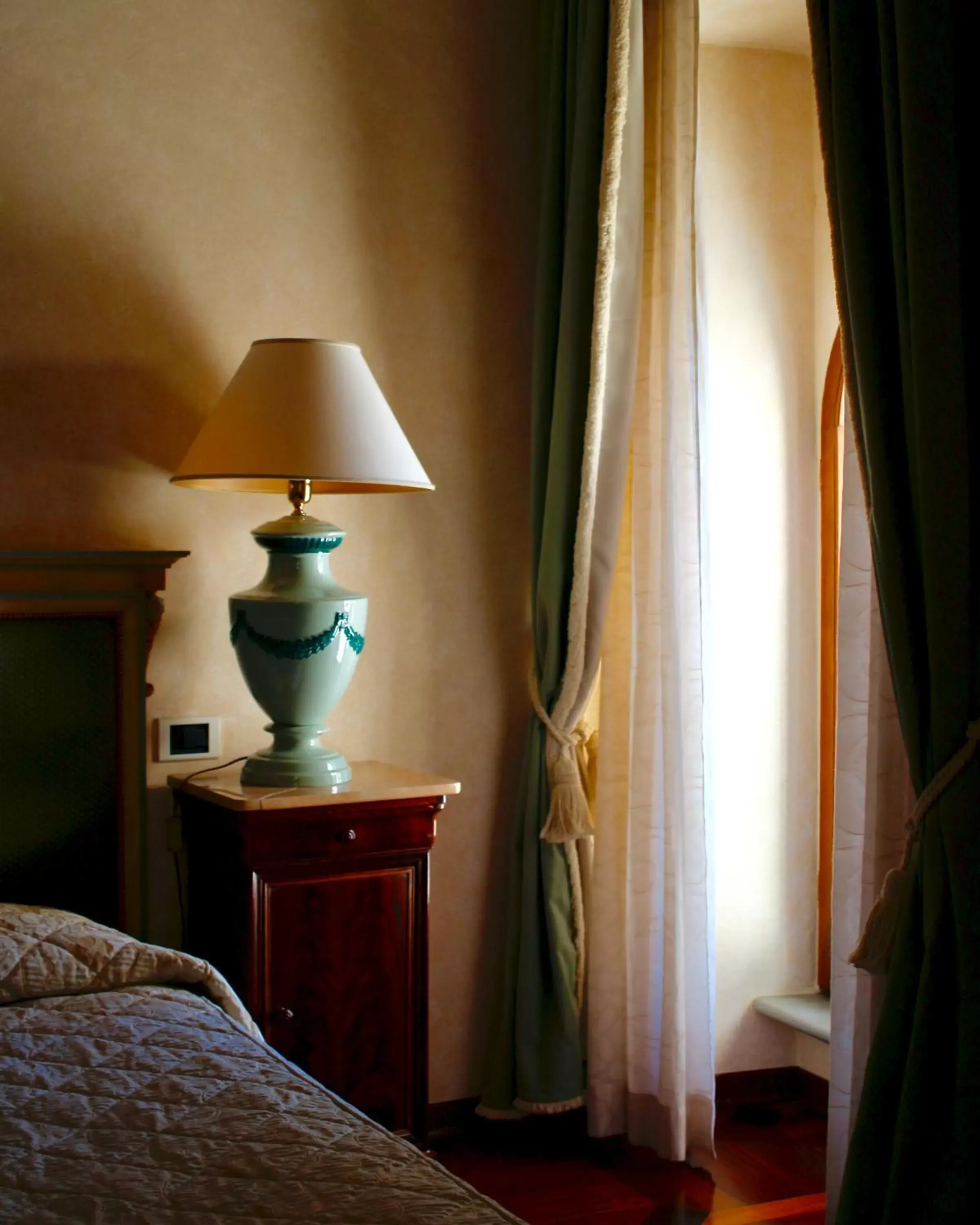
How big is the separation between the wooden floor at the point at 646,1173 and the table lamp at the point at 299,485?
37.2 inches

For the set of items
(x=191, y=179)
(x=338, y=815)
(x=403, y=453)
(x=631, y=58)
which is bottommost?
(x=338, y=815)

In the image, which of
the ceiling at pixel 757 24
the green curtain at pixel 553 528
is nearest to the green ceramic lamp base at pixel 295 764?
the green curtain at pixel 553 528

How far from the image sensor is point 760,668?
10.6 feet

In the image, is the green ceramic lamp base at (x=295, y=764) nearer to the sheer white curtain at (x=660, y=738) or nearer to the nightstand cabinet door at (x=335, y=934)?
the nightstand cabinet door at (x=335, y=934)

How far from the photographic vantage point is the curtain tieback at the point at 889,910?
181 centimetres

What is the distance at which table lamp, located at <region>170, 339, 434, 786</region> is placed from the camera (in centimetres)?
238

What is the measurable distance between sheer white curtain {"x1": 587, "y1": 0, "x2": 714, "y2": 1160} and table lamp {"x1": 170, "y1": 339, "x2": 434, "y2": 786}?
0.60 m

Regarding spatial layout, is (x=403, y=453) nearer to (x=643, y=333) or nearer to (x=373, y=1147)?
(x=643, y=333)

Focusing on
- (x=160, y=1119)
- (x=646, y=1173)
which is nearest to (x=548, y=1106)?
(x=646, y=1173)

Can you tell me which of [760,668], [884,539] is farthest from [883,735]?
[760,668]

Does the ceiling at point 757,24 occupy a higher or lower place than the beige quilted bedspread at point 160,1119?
higher

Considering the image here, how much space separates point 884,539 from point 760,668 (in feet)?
4.54

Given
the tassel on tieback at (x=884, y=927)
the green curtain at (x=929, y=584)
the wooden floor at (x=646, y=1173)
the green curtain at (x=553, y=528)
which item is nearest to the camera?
the green curtain at (x=929, y=584)

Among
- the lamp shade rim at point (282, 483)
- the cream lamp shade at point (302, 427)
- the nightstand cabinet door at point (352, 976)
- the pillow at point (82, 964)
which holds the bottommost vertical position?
the nightstand cabinet door at point (352, 976)
